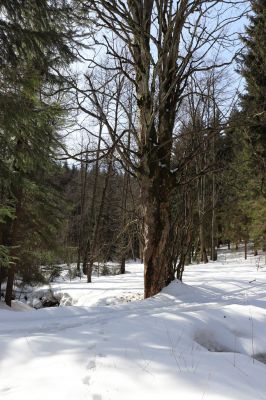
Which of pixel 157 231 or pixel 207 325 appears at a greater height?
pixel 157 231

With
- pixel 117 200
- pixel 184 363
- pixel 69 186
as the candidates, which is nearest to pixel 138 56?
pixel 184 363

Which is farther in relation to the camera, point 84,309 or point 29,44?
point 29,44

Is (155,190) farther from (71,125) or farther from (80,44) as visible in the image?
(71,125)

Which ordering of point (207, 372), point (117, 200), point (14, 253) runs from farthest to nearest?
1. point (117, 200)
2. point (14, 253)
3. point (207, 372)

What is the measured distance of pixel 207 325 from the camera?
5086mm

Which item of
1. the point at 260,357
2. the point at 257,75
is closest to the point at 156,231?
the point at 260,357

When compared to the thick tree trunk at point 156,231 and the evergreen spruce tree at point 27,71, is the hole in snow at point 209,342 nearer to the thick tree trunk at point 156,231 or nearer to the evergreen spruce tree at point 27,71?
the thick tree trunk at point 156,231

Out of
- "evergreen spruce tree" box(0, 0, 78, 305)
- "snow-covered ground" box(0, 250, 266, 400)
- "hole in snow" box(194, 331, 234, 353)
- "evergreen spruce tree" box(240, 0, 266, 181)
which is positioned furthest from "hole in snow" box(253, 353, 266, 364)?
"evergreen spruce tree" box(240, 0, 266, 181)

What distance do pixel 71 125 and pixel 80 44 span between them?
10.1 ft

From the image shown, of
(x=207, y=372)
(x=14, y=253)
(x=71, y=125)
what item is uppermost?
(x=71, y=125)

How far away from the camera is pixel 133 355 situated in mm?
3818

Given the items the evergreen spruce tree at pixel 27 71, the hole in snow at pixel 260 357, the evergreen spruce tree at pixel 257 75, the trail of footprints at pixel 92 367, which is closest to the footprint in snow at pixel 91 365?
the trail of footprints at pixel 92 367

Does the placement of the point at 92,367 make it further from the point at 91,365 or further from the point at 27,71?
the point at 27,71

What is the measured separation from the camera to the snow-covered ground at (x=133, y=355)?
10.4ft
